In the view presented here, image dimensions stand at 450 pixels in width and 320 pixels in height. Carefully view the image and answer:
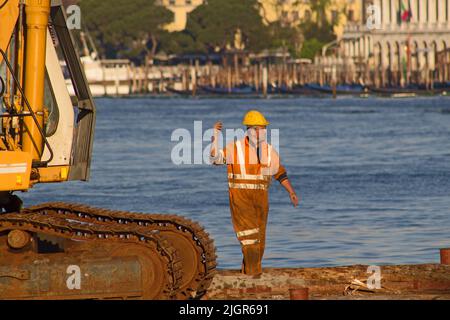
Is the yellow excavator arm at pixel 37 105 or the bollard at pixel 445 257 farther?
the bollard at pixel 445 257

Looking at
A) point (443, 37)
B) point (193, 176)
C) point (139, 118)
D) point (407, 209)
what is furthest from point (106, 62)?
point (407, 209)

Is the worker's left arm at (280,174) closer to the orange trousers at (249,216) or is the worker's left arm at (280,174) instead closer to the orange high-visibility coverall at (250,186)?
the orange high-visibility coverall at (250,186)

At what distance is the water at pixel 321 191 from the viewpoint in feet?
76.6

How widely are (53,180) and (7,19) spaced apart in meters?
1.41

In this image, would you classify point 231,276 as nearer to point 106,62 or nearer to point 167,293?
point 167,293

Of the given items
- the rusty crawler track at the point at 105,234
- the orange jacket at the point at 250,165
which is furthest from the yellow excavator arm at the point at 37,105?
the orange jacket at the point at 250,165

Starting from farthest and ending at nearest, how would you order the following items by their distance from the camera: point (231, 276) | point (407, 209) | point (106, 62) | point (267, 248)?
1. point (106, 62)
2. point (407, 209)
3. point (267, 248)
4. point (231, 276)

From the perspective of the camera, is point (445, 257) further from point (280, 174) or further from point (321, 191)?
point (321, 191)

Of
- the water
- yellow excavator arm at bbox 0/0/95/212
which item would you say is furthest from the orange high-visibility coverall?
the water

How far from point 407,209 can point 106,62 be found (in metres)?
163

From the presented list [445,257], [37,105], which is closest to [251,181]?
[445,257]

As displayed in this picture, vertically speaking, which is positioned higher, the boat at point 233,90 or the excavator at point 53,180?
the excavator at point 53,180

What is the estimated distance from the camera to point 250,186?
599 inches
